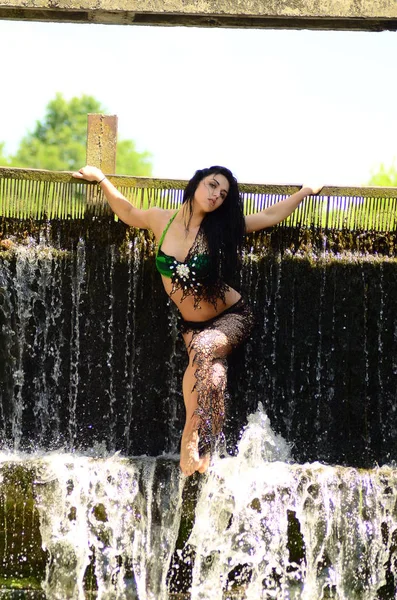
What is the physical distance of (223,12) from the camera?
5469mm

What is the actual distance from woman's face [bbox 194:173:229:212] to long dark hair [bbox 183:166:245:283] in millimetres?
31

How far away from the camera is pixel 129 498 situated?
462cm

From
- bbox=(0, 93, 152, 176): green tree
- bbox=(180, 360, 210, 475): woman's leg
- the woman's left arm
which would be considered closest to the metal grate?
the woman's left arm

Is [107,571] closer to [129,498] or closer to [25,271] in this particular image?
[129,498]

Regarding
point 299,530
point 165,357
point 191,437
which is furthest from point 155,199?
point 299,530

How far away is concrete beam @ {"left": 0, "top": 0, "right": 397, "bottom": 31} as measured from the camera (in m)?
5.43

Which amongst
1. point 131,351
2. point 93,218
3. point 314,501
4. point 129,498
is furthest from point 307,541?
point 93,218

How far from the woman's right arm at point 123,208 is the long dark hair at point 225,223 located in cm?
26

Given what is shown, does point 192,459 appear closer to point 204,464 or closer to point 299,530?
point 204,464

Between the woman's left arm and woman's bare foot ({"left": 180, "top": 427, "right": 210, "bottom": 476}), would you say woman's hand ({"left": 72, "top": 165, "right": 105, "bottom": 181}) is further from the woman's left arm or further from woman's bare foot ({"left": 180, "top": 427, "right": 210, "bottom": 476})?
woman's bare foot ({"left": 180, "top": 427, "right": 210, "bottom": 476})

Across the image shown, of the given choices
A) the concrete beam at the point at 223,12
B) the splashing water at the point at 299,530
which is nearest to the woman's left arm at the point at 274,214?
the concrete beam at the point at 223,12

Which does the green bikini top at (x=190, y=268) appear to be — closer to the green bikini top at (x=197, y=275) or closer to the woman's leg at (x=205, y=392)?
the green bikini top at (x=197, y=275)

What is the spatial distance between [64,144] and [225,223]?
41.1m

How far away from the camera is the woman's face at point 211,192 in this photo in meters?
5.09
